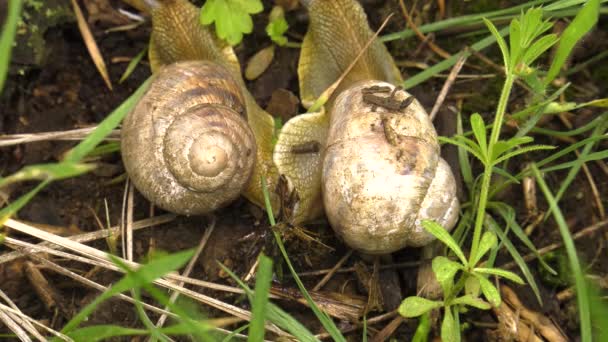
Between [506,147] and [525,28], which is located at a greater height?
[525,28]

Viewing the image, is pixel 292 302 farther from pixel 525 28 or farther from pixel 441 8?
pixel 441 8

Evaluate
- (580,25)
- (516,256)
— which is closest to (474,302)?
(516,256)

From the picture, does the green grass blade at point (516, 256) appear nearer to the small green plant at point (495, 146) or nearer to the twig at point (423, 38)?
the small green plant at point (495, 146)

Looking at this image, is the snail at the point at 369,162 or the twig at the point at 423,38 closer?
the snail at the point at 369,162

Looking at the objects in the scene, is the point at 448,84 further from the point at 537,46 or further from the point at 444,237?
the point at 444,237

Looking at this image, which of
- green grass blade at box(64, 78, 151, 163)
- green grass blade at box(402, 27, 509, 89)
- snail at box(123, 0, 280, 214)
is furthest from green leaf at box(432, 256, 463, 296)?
green grass blade at box(64, 78, 151, 163)

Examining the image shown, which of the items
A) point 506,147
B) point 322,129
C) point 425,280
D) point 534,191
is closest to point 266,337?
point 425,280

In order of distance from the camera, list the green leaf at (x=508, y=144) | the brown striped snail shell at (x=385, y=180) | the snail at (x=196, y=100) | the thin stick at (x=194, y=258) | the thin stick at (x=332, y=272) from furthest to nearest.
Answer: the thin stick at (x=332, y=272), the snail at (x=196, y=100), the thin stick at (x=194, y=258), the brown striped snail shell at (x=385, y=180), the green leaf at (x=508, y=144)

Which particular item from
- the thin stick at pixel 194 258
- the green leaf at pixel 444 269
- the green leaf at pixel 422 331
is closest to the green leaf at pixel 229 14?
the thin stick at pixel 194 258

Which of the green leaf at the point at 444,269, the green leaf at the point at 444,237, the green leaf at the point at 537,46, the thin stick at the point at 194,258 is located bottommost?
the thin stick at the point at 194,258
